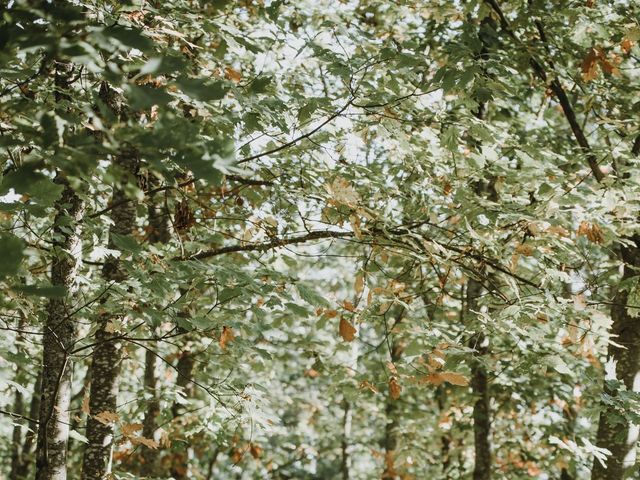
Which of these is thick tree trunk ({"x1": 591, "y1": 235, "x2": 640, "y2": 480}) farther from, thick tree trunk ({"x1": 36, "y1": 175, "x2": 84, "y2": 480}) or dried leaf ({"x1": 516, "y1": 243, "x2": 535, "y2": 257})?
thick tree trunk ({"x1": 36, "y1": 175, "x2": 84, "y2": 480})

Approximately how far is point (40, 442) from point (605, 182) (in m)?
3.65

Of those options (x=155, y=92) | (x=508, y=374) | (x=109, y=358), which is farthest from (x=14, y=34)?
(x=508, y=374)

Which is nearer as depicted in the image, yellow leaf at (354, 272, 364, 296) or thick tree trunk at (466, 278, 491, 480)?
yellow leaf at (354, 272, 364, 296)

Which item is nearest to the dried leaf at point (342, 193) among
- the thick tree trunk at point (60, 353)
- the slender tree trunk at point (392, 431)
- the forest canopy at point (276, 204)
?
the forest canopy at point (276, 204)

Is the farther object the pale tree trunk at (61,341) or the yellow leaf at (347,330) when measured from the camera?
the yellow leaf at (347,330)

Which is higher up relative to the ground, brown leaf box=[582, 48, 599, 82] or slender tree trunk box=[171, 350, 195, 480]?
brown leaf box=[582, 48, 599, 82]

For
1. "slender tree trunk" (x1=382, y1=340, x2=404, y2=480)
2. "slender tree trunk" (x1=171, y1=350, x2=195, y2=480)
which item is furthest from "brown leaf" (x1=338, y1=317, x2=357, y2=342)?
"slender tree trunk" (x1=382, y1=340, x2=404, y2=480)

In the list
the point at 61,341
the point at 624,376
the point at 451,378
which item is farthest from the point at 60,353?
the point at 624,376

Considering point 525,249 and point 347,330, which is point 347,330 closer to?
point 347,330

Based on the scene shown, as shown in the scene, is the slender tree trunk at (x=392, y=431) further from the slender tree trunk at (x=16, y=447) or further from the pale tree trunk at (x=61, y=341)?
the slender tree trunk at (x=16, y=447)

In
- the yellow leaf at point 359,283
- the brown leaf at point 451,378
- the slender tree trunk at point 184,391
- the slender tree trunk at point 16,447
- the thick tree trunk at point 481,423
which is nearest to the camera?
the brown leaf at point 451,378

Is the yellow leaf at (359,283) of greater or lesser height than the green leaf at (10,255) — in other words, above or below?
above

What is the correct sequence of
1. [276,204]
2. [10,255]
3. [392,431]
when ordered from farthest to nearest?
[392,431] < [276,204] < [10,255]

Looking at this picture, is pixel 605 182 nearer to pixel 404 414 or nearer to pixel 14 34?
pixel 14 34
